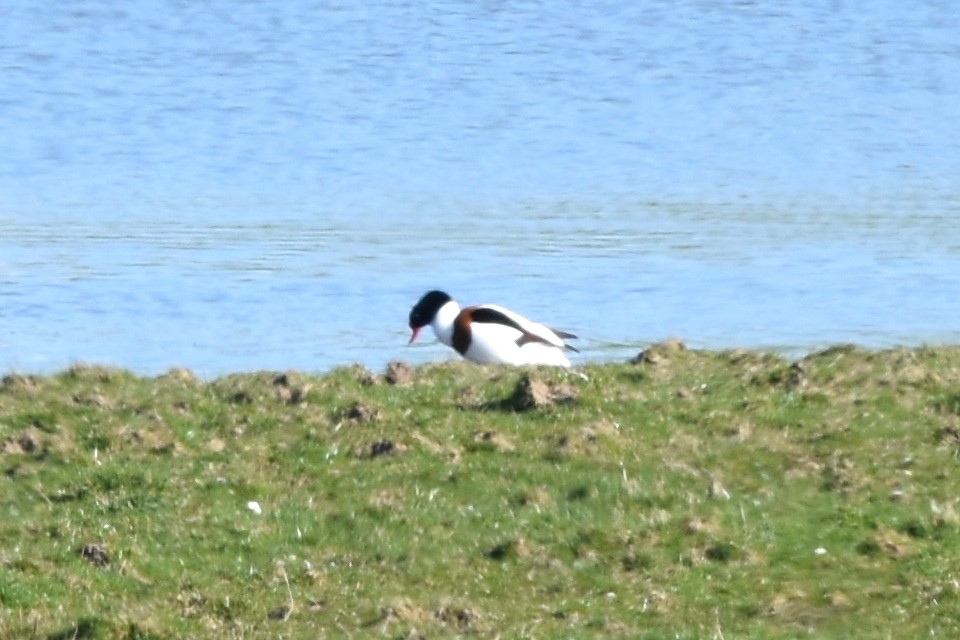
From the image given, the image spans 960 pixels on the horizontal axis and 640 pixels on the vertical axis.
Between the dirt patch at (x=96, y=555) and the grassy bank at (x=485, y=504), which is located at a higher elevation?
the dirt patch at (x=96, y=555)

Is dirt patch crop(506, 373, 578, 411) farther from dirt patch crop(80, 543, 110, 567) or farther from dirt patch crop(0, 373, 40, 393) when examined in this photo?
dirt patch crop(80, 543, 110, 567)

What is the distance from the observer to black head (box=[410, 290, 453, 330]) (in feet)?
67.5

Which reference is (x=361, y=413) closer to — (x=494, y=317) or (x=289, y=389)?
(x=289, y=389)

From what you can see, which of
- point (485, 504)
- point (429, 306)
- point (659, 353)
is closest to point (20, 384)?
point (485, 504)

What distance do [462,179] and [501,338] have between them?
13771 millimetres

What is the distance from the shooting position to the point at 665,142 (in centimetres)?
3691

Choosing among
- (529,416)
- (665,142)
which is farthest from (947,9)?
(529,416)

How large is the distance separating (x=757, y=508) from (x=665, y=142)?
82.0 ft

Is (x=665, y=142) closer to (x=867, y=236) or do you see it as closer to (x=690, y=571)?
(x=867, y=236)

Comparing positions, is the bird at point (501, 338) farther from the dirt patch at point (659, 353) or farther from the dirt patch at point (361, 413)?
the dirt patch at point (361, 413)

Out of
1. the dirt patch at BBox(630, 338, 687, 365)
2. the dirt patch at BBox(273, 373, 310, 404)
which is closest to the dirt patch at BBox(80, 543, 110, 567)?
the dirt patch at BBox(273, 373, 310, 404)

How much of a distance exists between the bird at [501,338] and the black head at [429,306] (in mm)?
373

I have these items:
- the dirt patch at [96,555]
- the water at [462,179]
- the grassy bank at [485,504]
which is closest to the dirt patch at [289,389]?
the grassy bank at [485,504]

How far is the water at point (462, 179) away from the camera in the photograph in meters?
23.4
